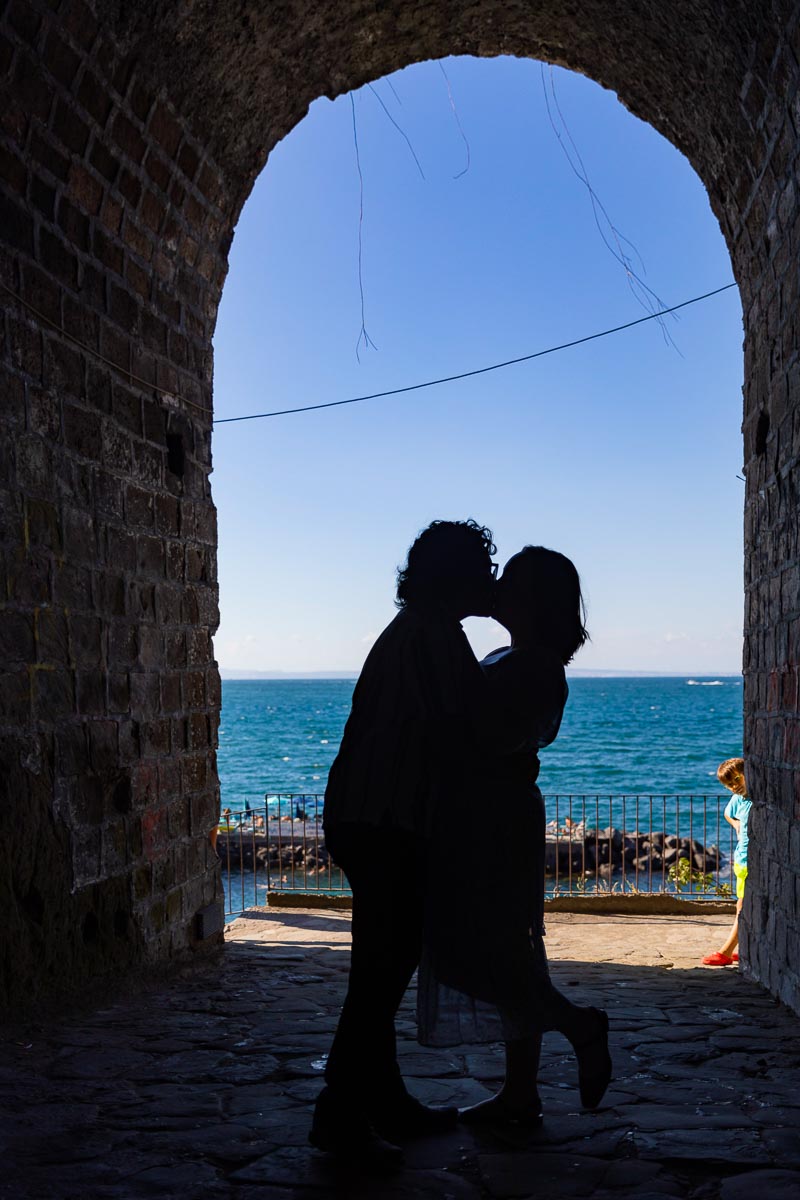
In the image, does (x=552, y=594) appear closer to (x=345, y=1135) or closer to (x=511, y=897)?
(x=511, y=897)

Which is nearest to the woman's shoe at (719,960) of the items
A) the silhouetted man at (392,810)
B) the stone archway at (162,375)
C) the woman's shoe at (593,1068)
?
the stone archway at (162,375)

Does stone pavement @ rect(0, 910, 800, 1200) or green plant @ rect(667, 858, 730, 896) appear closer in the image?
stone pavement @ rect(0, 910, 800, 1200)

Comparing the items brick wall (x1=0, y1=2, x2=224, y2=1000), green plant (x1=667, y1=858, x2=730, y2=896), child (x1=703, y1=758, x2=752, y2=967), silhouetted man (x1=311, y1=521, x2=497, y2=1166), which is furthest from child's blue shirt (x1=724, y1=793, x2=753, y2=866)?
green plant (x1=667, y1=858, x2=730, y2=896)

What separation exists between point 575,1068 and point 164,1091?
137 cm

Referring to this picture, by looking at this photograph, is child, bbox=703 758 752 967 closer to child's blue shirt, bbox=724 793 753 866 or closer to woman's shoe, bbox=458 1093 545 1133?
child's blue shirt, bbox=724 793 753 866

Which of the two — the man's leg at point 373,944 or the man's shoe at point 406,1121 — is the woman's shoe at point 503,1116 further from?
the man's leg at point 373,944

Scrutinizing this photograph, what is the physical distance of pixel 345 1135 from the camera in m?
2.77

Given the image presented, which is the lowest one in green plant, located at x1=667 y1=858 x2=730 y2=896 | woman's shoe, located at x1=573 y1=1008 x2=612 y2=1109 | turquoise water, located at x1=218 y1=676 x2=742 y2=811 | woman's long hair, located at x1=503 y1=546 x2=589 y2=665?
turquoise water, located at x1=218 y1=676 x2=742 y2=811

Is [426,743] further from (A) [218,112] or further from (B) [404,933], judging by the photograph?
(A) [218,112]

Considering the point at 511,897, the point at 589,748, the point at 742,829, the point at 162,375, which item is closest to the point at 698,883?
the point at 742,829

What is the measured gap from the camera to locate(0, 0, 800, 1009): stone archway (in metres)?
4.15

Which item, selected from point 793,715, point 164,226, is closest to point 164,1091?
point 793,715

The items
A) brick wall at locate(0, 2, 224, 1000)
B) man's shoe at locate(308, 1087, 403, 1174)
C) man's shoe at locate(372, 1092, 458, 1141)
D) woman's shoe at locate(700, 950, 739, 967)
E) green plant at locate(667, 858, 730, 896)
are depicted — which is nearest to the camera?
man's shoe at locate(308, 1087, 403, 1174)

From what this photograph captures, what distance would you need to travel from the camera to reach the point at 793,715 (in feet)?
15.4
